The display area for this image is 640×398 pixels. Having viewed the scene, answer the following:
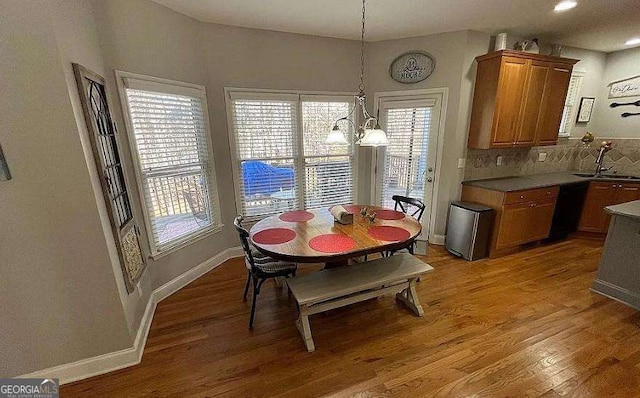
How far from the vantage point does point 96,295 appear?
1699 millimetres

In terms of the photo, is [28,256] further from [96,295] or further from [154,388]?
[154,388]

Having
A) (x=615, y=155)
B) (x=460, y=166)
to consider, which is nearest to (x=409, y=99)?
(x=460, y=166)

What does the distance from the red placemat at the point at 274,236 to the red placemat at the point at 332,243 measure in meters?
0.21

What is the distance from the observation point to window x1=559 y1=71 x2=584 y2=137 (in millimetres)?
3961

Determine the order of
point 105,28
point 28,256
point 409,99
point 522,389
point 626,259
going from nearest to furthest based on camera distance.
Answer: point 28,256 < point 522,389 < point 105,28 < point 626,259 < point 409,99

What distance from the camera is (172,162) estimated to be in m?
2.56

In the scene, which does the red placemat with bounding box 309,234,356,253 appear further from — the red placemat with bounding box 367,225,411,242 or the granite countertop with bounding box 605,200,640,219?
the granite countertop with bounding box 605,200,640,219

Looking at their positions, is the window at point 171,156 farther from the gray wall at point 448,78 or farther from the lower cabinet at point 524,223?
the lower cabinet at point 524,223

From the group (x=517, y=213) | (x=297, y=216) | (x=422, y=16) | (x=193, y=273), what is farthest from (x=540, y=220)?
(x=193, y=273)

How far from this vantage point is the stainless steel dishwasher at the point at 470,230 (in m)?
3.15

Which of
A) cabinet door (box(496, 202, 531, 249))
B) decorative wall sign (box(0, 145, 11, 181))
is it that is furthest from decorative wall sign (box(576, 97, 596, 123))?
decorative wall sign (box(0, 145, 11, 181))

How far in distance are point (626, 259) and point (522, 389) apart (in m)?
1.80

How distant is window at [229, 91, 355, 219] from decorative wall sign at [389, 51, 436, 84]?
679 mm

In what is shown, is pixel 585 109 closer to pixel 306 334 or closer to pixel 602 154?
pixel 602 154
